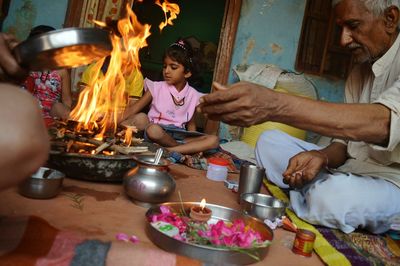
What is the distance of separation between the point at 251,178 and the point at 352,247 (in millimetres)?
831

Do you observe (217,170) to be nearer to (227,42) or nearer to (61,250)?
(61,250)

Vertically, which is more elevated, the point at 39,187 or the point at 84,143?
the point at 84,143

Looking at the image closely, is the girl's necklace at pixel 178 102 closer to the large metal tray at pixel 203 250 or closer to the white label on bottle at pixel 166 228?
the large metal tray at pixel 203 250

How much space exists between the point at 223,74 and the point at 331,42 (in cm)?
205

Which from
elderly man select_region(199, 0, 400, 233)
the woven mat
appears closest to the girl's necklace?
elderly man select_region(199, 0, 400, 233)

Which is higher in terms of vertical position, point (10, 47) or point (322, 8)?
point (322, 8)

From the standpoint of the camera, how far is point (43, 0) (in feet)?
19.5

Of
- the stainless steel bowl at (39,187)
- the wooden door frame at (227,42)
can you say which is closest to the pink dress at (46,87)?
the wooden door frame at (227,42)

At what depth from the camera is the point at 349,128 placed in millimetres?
2188

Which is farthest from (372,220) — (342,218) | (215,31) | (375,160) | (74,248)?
(215,31)

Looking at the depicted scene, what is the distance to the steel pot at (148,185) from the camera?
2354 millimetres

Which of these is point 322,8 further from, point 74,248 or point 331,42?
point 74,248

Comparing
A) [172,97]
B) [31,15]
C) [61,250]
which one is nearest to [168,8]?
[172,97]

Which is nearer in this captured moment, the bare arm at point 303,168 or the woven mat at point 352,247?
the woven mat at point 352,247
